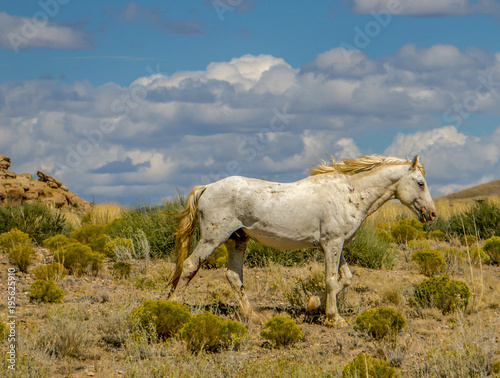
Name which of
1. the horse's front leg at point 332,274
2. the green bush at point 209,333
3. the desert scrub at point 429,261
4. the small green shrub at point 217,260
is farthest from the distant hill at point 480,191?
the green bush at point 209,333

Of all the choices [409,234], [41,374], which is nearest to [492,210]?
[409,234]

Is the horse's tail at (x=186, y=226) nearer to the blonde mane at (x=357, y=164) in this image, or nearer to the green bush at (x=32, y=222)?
the blonde mane at (x=357, y=164)

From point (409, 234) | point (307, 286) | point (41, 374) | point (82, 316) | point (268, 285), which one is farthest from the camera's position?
point (409, 234)

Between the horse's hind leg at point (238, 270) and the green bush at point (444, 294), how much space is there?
2.72m

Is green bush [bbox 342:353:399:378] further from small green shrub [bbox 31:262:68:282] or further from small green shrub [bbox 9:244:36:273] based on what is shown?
small green shrub [bbox 9:244:36:273]

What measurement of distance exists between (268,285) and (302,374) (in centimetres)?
544

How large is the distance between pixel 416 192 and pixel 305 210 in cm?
166

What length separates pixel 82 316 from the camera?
26.5 ft

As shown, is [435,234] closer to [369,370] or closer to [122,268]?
[122,268]

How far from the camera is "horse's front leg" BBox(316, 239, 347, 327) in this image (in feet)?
26.5

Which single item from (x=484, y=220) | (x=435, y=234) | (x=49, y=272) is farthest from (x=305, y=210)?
(x=484, y=220)

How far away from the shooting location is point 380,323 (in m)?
7.34

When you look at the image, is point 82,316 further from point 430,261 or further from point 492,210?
point 492,210

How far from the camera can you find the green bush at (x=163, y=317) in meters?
7.37
